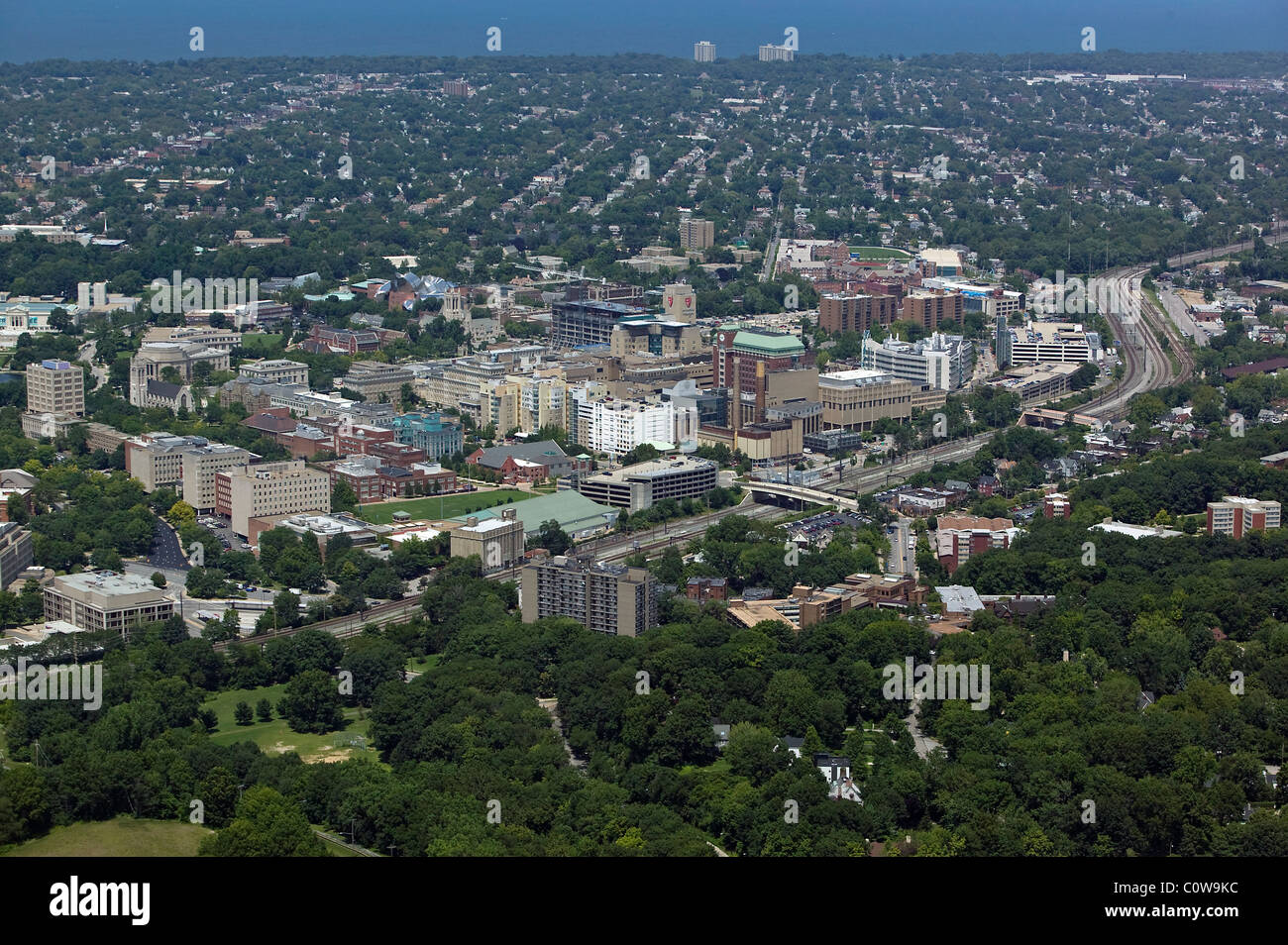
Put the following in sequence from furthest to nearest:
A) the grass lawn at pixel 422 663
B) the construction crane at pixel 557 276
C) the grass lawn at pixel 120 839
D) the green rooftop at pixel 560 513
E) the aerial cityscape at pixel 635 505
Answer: the construction crane at pixel 557 276 → the green rooftop at pixel 560 513 → the grass lawn at pixel 422 663 → the aerial cityscape at pixel 635 505 → the grass lawn at pixel 120 839

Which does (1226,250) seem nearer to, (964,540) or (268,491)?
(964,540)

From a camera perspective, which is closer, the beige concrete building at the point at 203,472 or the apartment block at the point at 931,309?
the beige concrete building at the point at 203,472

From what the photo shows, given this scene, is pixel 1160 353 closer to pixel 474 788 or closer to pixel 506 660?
pixel 506 660

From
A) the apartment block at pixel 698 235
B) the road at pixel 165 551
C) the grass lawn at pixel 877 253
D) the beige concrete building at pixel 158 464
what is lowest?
the road at pixel 165 551

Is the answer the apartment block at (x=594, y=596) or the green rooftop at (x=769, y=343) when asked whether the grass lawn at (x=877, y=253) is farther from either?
the apartment block at (x=594, y=596)

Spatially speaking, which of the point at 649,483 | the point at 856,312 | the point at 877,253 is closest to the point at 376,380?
the point at 649,483

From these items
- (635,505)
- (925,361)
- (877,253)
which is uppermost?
(877,253)

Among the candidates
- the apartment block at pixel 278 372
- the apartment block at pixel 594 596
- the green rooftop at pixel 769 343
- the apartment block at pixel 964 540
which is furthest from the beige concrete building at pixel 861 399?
the apartment block at pixel 594 596
